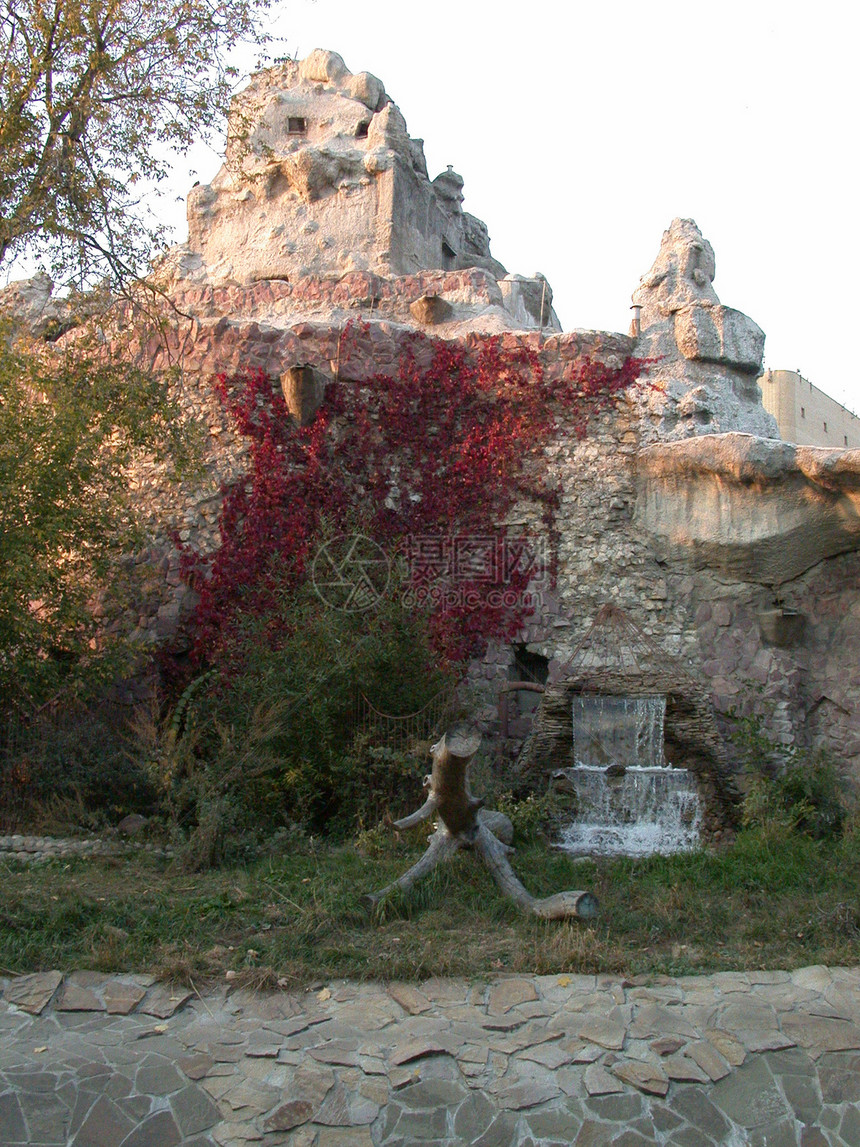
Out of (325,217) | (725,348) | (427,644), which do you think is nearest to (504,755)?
(427,644)

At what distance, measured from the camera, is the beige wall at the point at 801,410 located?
23.2 m

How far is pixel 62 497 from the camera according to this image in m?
10.1

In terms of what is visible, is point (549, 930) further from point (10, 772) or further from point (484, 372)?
point (484, 372)

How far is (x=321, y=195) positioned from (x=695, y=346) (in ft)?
19.8

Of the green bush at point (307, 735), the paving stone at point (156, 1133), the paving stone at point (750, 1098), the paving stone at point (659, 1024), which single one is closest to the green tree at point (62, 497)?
the green bush at point (307, 735)

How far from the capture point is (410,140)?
15.6 metres

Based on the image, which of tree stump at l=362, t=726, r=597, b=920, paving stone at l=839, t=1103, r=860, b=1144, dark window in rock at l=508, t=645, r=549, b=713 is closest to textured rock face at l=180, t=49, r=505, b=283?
dark window in rock at l=508, t=645, r=549, b=713

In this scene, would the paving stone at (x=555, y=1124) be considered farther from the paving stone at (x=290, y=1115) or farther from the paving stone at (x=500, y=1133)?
the paving stone at (x=290, y=1115)

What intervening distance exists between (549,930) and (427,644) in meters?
4.01

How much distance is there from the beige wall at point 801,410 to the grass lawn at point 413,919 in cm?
1621

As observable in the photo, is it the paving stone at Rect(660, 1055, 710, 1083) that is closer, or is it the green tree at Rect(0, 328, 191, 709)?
the paving stone at Rect(660, 1055, 710, 1083)

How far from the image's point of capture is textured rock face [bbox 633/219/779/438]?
479 inches

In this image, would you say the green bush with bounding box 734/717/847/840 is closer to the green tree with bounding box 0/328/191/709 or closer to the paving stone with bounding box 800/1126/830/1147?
the paving stone with bounding box 800/1126/830/1147

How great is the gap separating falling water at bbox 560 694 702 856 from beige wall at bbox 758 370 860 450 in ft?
45.0
